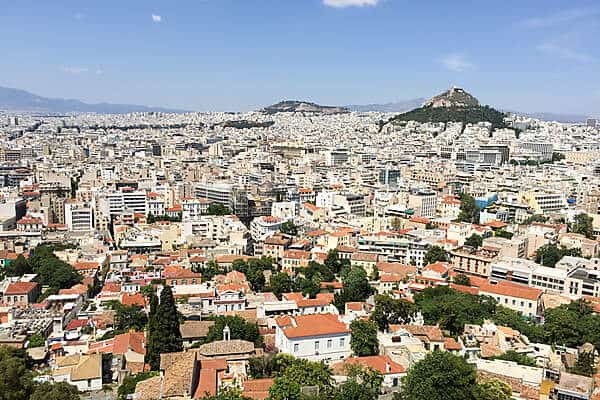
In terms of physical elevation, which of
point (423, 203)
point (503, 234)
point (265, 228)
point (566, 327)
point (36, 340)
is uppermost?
point (423, 203)

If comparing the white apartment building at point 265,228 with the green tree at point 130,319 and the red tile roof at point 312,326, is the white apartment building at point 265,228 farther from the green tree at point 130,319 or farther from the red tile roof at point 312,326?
the red tile roof at point 312,326

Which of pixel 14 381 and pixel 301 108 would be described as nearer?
pixel 14 381

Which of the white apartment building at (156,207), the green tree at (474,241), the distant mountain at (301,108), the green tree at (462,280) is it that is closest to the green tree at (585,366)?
the green tree at (462,280)

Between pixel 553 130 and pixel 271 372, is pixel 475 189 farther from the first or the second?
pixel 553 130

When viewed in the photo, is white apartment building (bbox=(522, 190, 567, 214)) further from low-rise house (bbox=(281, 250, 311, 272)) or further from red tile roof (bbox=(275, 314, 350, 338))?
red tile roof (bbox=(275, 314, 350, 338))

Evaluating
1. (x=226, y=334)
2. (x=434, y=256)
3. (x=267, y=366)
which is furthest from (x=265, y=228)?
(x=267, y=366)

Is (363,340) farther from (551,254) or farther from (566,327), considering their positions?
(551,254)
